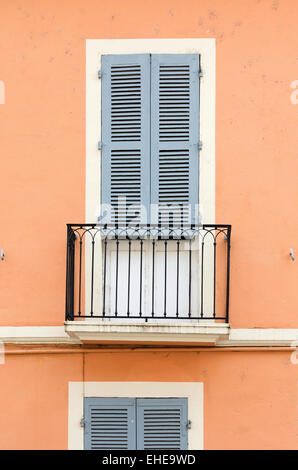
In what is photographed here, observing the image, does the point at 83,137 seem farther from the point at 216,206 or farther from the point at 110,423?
the point at 110,423

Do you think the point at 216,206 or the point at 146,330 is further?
the point at 216,206

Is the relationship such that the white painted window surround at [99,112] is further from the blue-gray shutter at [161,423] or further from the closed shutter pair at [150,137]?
the blue-gray shutter at [161,423]

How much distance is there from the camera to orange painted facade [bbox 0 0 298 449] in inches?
316

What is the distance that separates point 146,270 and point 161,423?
1552 millimetres

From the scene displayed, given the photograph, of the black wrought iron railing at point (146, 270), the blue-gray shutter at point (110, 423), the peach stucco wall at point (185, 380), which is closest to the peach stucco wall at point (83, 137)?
the black wrought iron railing at point (146, 270)

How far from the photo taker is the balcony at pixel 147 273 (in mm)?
8023

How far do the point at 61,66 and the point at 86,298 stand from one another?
2.44m

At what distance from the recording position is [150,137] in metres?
8.27

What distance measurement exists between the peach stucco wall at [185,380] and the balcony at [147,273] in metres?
0.45

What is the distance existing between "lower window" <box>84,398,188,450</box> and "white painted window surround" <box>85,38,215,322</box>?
99 centimetres

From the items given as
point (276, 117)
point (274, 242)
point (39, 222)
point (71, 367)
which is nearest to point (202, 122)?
point (276, 117)

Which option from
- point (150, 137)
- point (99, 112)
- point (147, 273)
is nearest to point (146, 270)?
point (147, 273)

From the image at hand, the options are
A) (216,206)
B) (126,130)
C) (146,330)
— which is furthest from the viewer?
(126,130)

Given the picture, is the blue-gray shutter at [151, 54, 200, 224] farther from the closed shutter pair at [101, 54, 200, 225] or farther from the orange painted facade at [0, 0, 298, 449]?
the orange painted facade at [0, 0, 298, 449]
